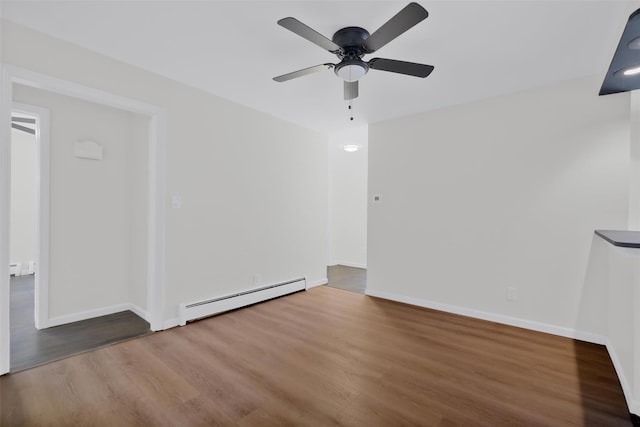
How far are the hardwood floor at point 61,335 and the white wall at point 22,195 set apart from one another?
2.14 metres

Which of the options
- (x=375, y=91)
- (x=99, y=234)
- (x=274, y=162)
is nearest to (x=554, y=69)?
(x=375, y=91)

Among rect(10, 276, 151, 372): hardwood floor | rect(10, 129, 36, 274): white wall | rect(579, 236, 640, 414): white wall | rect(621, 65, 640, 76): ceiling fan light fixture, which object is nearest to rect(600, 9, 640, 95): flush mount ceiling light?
rect(621, 65, 640, 76): ceiling fan light fixture

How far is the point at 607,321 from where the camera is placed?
2.60 m

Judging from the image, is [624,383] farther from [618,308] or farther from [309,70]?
[309,70]

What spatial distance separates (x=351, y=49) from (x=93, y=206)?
128 inches

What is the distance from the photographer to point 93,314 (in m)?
3.23

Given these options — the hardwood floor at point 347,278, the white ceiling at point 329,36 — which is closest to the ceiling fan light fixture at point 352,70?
the white ceiling at point 329,36

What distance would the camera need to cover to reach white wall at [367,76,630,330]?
2.71m

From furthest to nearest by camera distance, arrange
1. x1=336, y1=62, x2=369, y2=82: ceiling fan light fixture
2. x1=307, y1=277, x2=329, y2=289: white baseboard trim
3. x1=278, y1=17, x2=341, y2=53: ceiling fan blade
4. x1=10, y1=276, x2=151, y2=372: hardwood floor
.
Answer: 1. x1=307, y1=277, x2=329, y2=289: white baseboard trim
2. x1=10, y1=276, x2=151, y2=372: hardwood floor
3. x1=336, y1=62, x2=369, y2=82: ceiling fan light fixture
4. x1=278, y1=17, x2=341, y2=53: ceiling fan blade

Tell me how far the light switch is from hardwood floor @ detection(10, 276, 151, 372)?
1282 mm

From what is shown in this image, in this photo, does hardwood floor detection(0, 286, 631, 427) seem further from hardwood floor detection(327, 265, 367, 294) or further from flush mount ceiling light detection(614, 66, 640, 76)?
flush mount ceiling light detection(614, 66, 640, 76)

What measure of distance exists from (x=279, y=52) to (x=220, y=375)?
2.59m

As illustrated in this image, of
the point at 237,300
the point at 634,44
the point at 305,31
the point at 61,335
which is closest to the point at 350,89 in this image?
the point at 305,31

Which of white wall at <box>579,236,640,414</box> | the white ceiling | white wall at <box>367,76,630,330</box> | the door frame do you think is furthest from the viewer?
white wall at <box>367,76,630,330</box>
